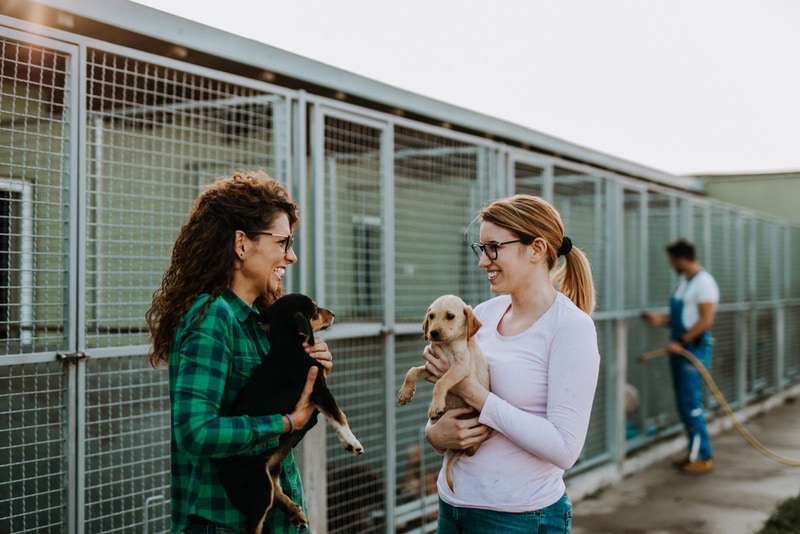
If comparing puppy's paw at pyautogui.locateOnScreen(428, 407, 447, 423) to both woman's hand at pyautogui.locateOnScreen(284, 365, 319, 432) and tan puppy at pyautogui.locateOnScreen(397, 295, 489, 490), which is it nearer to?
tan puppy at pyautogui.locateOnScreen(397, 295, 489, 490)

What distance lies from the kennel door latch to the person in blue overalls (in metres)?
5.77

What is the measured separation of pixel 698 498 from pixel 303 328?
219 inches

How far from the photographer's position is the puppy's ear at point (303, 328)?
206 cm

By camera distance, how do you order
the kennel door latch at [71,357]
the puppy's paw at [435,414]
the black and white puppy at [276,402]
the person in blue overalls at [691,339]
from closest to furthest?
1. the black and white puppy at [276,402]
2. the puppy's paw at [435,414]
3. the kennel door latch at [71,357]
4. the person in blue overalls at [691,339]

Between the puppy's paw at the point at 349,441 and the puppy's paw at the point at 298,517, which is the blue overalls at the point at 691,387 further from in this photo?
the puppy's paw at the point at 298,517

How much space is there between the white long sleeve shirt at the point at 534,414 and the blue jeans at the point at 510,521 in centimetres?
2

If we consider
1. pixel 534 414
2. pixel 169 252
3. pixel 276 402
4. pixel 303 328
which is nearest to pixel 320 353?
pixel 303 328

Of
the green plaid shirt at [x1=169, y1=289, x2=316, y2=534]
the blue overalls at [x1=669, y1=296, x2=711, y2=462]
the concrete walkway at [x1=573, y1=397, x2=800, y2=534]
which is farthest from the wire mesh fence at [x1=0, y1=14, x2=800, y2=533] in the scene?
the green plaid shirt at [x1=169, y1=289, x2=316, y2=534]

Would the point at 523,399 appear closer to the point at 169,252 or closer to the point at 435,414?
the point at 435,414

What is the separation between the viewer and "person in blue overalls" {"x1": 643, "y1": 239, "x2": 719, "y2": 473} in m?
7.14

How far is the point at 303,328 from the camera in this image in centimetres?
207

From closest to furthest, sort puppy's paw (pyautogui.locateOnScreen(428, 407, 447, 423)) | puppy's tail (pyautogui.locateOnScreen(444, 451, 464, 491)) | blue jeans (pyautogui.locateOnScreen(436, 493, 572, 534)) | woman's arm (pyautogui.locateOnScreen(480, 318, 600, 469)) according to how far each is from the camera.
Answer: woman's arm (pyautogui.locateOnScreen(480, 318, 600, 469))
blue jeans (pyautogui.locateOnScreen(436, 493, 572, 534))
puppy's tail (pyautogui.locateOnScreen(444, 451, 464, 491))
puppy's paw (pyautogui.locateOnScreen(428, 407, 447, 423))

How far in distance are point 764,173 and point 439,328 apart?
15.5 metres

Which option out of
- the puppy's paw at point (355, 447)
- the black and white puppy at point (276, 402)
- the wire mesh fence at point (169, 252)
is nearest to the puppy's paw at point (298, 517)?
the black and white puppy at point (276, 402)
